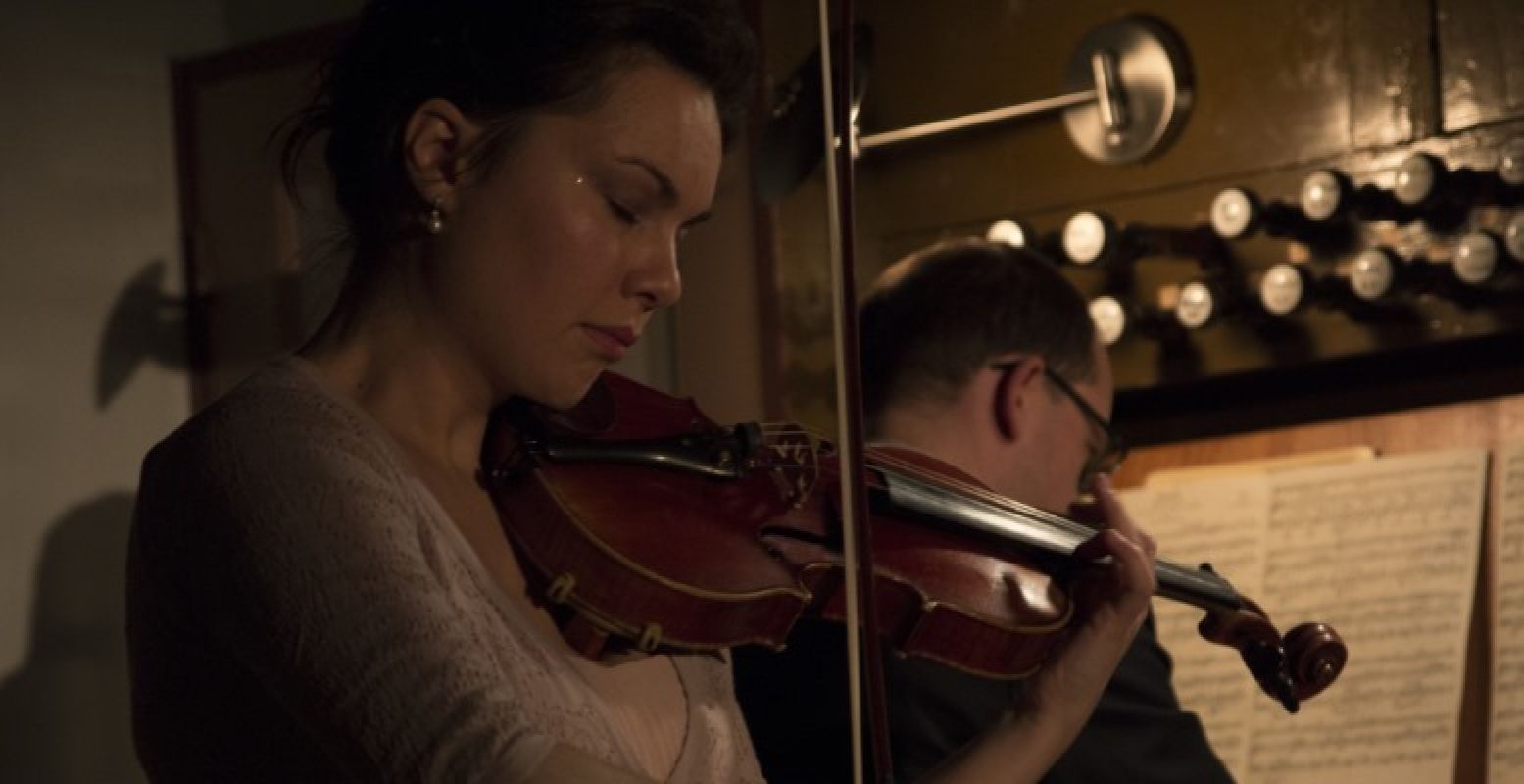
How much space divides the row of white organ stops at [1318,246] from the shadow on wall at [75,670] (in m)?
1.63

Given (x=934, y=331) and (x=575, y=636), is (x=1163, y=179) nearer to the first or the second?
(x=934, y=331)

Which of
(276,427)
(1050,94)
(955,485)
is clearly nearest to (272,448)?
(276,427)

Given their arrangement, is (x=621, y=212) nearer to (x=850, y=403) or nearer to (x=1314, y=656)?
(x=850, y=403)

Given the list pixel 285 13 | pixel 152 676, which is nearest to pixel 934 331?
pixel 152 676

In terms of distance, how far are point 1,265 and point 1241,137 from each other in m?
2.08

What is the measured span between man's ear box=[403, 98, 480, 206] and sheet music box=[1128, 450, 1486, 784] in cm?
183

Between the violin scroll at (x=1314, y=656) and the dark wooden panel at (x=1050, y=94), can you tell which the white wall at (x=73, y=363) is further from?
the violin scroll at (x=1314, y=656)

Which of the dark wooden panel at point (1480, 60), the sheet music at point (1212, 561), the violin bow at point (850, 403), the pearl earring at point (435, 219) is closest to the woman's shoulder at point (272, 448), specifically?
the pearl earring at point (435, 219)

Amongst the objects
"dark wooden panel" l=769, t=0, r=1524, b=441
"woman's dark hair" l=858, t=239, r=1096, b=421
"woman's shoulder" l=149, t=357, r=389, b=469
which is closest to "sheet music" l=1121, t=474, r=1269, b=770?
"dark wooden panel" l=769, t=0, r=1524, b=441

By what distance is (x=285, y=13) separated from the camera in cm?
374

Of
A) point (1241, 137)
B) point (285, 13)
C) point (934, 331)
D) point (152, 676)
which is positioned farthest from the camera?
point (285, 13)

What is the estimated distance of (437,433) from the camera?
1.38 meters

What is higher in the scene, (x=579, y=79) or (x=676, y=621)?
(x=579, y=79)

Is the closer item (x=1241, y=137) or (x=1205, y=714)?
(x=1205, y=714)
